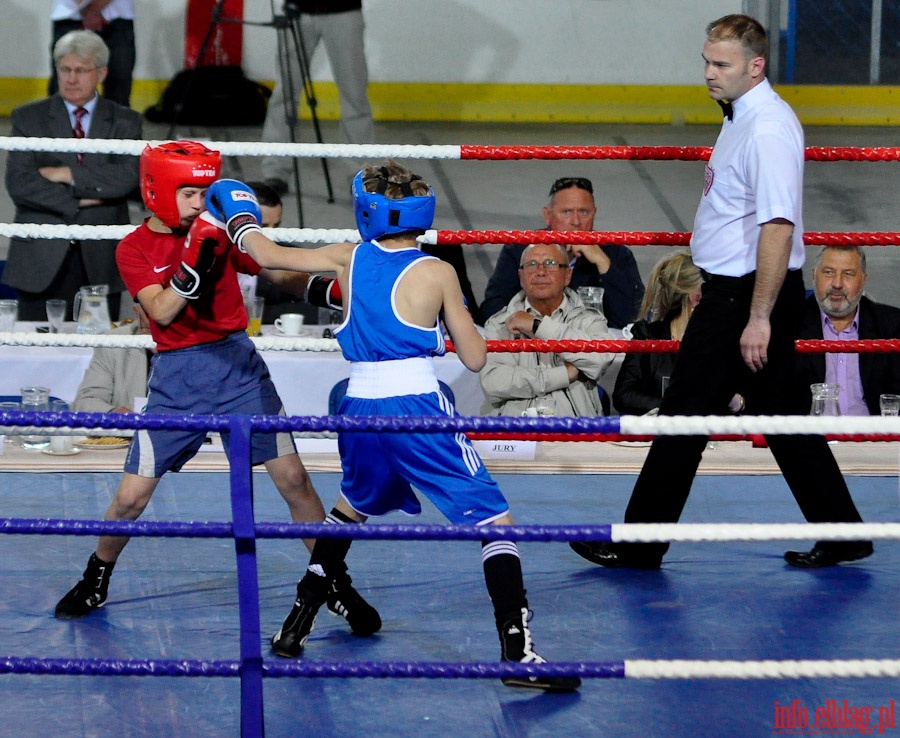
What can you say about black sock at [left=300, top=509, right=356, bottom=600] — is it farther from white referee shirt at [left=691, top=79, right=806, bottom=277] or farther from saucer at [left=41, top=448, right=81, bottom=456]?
saucer at [left=41, top=448, right=81, bottom=456]

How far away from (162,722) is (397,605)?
707mm

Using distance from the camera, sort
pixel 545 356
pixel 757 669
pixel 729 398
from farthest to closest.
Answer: pixel 545 356 < pixel 729 398 < pixel 757 669

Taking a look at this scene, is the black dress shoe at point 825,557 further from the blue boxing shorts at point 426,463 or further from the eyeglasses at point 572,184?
the eyeglasses at point 572,184

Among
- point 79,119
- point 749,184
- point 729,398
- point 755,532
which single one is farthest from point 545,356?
point 79,119

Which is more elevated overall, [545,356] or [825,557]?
[545,356]

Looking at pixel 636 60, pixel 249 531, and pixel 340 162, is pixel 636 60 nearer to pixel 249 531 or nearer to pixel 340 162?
pixel 340 162

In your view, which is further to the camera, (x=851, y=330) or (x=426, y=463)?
(x=851, y=330)

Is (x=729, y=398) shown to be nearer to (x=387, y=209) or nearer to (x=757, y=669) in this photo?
(x=387, y=209)

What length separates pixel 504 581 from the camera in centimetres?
264

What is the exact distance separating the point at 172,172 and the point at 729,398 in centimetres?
141

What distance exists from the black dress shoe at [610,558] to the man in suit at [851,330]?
115 cm

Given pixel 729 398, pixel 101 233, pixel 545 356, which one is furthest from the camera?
pixel 545 356

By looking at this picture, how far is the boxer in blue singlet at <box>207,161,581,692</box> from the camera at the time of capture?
2.64 meters

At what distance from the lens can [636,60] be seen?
34.7ft
